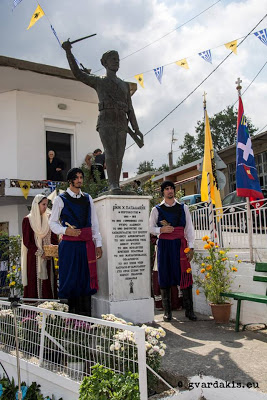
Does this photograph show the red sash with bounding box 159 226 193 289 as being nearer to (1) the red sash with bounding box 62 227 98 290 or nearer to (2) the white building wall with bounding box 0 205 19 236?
(1) the red sash with bounding box 62 227 98 290

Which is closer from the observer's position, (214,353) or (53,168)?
(214,353)

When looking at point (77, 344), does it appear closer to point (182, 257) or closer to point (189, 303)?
point (182, 257)

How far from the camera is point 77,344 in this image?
126 inches

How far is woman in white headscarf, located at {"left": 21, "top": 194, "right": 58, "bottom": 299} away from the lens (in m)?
5.86

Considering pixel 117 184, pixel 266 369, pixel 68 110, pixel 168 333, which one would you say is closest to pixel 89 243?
pixel 117 184

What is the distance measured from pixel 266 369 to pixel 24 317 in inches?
87.8

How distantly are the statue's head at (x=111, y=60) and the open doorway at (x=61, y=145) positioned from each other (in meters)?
7.38

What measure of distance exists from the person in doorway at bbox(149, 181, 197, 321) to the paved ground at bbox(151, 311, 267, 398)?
1.34 ft

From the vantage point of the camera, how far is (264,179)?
50.0 ft

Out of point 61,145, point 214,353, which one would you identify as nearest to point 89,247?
point 214,353

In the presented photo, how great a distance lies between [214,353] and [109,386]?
56.5 inches

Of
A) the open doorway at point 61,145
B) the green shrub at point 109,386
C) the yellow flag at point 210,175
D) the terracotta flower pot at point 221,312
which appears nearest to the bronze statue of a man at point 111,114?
the terracotta flower pot at point 221,312

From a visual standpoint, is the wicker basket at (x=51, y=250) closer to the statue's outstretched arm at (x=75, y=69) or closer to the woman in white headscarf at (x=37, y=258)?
the woman in white headscarf at (x=37, y=258)

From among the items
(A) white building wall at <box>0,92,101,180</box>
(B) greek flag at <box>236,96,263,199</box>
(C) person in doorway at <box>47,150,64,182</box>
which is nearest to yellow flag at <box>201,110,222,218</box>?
(B) greek flag at <box>236,96,263,199</box>
